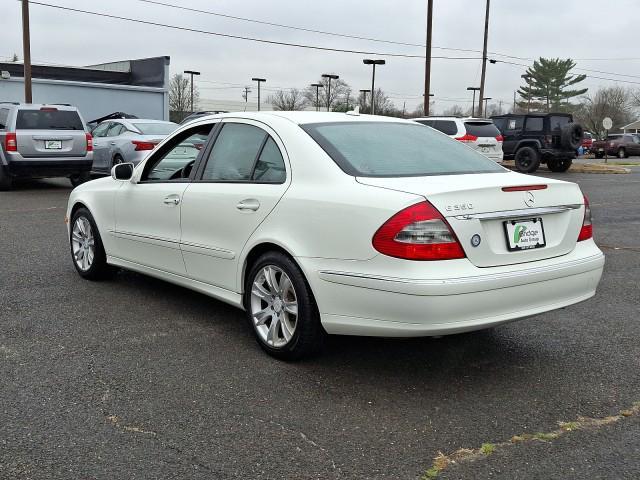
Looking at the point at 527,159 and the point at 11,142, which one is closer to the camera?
the point at 11,142

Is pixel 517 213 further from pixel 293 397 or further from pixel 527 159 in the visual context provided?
pixel 527 159

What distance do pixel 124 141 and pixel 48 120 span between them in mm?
1537

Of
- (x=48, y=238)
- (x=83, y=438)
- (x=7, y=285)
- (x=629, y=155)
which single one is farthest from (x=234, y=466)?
(x=629, y=155)

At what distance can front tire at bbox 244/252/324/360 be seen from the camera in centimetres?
393

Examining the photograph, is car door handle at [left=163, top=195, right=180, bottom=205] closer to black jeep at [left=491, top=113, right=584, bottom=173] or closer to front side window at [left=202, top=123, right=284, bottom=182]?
front side window at [left=202, top=123, right=284, bottom=182]

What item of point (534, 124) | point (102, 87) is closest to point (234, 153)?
point (534, 124)

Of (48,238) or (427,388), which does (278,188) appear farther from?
(48,238)

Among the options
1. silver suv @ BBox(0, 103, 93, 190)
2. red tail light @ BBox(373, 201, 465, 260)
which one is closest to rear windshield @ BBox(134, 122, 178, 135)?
silver suv @ BBox(0, 103, 93, 190)

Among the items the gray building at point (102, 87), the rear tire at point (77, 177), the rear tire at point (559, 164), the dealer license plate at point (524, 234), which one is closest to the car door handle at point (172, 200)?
the dealer license plate at point (524, 234)

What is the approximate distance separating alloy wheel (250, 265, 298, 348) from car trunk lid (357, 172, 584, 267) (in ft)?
2.61

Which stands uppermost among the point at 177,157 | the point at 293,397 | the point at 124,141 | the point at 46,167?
the point at 177,157

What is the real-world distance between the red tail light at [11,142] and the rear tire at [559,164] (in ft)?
55.4

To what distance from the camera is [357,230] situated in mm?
3643

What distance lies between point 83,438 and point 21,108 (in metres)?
12.3
